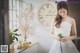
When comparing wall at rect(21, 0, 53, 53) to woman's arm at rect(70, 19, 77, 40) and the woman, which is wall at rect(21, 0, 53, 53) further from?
woman's arm at rect(70, 19, 77, 40)

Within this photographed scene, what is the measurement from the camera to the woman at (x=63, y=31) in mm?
1746

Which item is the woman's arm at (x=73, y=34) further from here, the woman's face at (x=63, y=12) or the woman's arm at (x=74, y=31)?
the woman's face at (x=63, y=12)

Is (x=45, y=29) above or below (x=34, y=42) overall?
above

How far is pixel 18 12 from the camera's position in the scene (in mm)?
1788

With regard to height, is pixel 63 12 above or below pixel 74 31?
above

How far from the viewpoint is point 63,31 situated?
1.75 metres

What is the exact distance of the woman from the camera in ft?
5.73

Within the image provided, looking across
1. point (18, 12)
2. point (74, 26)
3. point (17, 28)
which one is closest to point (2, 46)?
point (17, 28)

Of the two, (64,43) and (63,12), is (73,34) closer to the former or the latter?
(64,43)

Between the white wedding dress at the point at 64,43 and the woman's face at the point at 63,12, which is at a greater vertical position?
the woman's face at the point at 63,12

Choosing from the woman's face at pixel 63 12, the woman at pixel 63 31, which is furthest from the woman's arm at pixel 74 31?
the woman's face at pixel 63 12

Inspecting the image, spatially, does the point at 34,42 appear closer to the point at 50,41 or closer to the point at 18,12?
the point at 50,41

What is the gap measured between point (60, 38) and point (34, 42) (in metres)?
0.24

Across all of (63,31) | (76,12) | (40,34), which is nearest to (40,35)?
(40,34)
